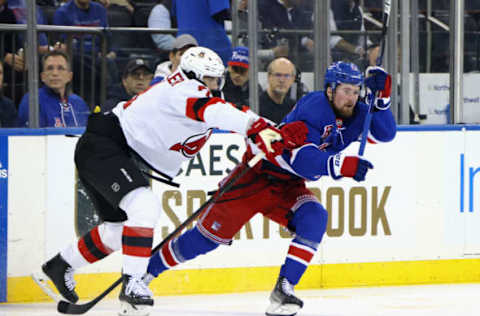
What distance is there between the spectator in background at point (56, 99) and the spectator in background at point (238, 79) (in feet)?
2.96

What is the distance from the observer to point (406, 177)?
580 centimetres

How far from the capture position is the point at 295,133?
429cm

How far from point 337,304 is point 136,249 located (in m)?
1.43

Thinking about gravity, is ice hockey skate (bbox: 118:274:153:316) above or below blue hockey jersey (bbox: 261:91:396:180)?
below

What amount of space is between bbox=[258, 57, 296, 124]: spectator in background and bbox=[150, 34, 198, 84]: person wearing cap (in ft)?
1.72

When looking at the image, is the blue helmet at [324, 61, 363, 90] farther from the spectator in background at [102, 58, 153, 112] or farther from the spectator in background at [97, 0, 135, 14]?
the spectator in background at [97, 0, 135, 14]

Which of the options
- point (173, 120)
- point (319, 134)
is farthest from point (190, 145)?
point (319, 134)

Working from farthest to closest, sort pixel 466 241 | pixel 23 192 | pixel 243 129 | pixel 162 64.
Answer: pixel 466 241 → pixel 162 64 → pixel 23 192 → pixel 243 129

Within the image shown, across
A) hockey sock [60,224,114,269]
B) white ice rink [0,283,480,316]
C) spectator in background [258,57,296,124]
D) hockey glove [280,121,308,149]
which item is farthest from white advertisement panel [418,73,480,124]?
hockey sock [60,224,114,269]

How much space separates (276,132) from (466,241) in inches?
93.0

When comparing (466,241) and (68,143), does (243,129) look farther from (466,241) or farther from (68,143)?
(466,241)

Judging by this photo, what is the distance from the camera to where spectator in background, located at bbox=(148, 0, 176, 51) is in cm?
574

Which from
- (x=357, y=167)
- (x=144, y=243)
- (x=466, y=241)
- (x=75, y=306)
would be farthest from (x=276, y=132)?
(x=466, y=241)

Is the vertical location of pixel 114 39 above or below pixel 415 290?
above
